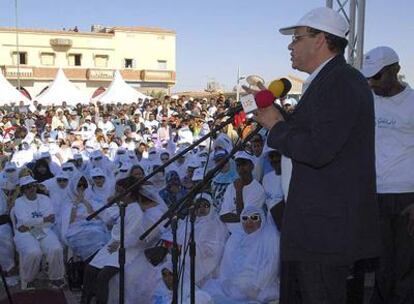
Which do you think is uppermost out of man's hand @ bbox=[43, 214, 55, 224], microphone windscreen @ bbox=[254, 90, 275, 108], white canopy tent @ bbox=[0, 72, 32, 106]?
microphone windscreen @ bbox=[254, 90, 275, 108]

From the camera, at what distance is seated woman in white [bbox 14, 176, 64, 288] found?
243 inches

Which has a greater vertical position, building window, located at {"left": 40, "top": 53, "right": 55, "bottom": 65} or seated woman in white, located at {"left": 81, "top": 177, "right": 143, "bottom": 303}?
building window, located at {"left": 40, "top": 53, "right": 55, "bottom": 65}

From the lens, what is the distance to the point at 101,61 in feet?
159

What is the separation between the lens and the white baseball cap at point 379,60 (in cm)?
323

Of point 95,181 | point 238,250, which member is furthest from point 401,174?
point 95,181

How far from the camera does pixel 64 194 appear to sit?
25.3 feet

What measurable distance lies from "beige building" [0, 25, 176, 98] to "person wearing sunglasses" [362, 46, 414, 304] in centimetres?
4302

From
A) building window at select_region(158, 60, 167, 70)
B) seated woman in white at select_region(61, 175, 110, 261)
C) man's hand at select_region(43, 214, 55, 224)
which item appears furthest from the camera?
building window at select_region(158, 60, 167, 70)

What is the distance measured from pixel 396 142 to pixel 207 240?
2.41 metres

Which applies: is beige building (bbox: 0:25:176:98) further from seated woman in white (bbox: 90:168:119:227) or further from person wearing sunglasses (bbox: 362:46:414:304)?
person wearing sunglasses (bbox: 362:46:414:304)

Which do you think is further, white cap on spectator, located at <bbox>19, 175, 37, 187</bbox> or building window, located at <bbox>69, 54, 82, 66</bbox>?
building window, located at <bbox>69, 54, 82, 66</bbox>

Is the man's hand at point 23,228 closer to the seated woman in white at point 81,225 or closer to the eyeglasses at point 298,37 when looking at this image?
the seated woman in white at point 81,225

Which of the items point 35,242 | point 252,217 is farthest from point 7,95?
point 252,217

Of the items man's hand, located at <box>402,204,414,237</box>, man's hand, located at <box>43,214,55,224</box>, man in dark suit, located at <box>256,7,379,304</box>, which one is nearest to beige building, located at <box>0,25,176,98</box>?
man's hand, located at <box>43,214,55,224</box>
